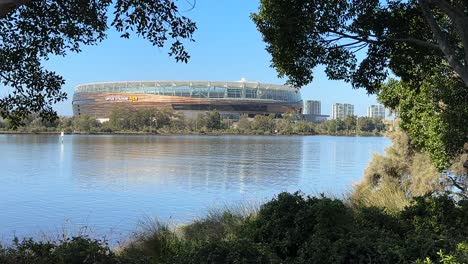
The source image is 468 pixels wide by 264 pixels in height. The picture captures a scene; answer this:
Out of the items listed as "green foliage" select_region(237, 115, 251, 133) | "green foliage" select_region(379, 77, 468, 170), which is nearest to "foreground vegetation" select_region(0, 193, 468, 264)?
"green foliage" select_region(379, 77, 468, 170)

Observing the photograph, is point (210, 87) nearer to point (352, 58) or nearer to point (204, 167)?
point (204, 167)

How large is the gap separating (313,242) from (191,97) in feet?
538

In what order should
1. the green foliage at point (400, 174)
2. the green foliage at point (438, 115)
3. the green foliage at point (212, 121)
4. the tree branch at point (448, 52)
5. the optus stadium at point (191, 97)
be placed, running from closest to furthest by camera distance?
the tree branch at point (448, 52) < the green foliage at point (438, 115) < the green foliage at point (400, 174) < the green foliage at point (212, 121) < the optus stadium at point (191, 97)

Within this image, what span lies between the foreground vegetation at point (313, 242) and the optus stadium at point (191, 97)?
15826cm

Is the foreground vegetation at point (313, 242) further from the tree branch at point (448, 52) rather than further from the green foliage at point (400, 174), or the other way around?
the green foliage at point (400, 174)

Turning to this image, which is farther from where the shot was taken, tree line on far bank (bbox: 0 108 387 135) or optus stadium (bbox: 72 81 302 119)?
optus stadium (bbox: 72 81 302 119)

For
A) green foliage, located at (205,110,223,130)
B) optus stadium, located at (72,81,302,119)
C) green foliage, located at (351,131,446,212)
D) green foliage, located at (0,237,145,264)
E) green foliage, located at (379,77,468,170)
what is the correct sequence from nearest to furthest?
green foliage, located at (0,237,145,264) < green foliage, located at (379,77,468,170) < green foliage, located at (351,131,446,212) < green foliage, located at (205,110,223,130) < optus stadium, located at (72,81,302,119)

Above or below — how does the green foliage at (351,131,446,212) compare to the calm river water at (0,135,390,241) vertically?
above

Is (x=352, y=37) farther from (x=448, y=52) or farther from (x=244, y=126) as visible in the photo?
(x=244, y=126)

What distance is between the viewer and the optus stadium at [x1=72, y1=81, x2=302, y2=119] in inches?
6599

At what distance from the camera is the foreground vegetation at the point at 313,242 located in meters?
5.40

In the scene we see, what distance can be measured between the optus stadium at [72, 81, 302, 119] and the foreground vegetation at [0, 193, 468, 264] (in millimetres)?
158256

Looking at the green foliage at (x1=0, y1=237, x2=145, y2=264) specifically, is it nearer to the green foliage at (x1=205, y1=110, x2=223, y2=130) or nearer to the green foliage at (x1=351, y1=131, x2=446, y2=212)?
the green foliage at (x1=351, y1=131, x2=446, y2=212)

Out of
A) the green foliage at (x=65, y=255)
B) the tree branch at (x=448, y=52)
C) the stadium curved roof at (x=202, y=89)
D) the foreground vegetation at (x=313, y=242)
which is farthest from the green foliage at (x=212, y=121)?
the green foliage at (x=65, y=255)
